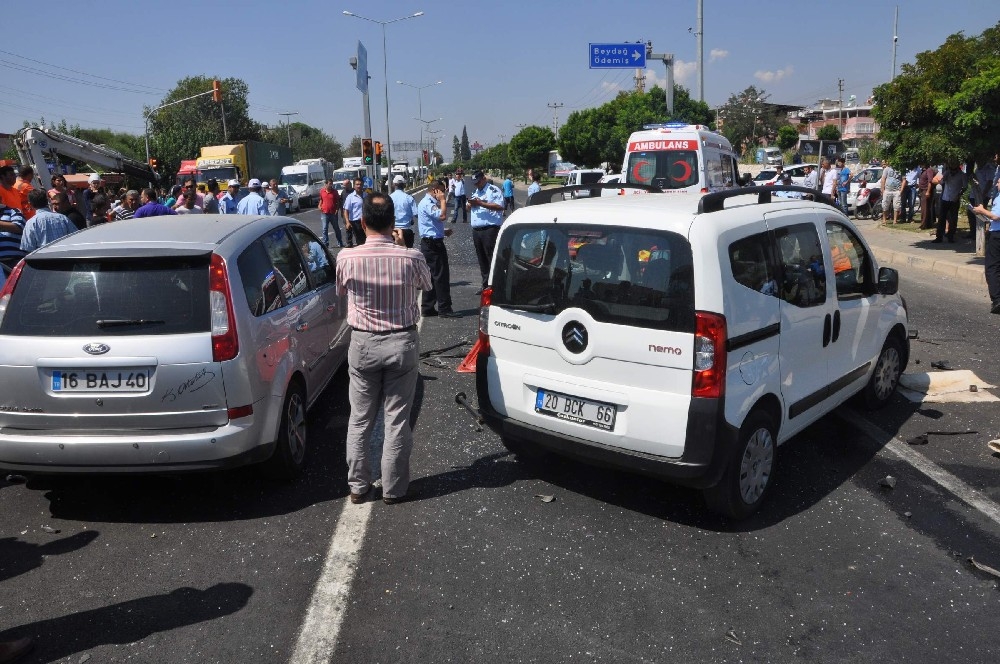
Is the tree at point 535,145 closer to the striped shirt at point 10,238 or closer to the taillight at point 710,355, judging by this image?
the striped shirt at point 10,238

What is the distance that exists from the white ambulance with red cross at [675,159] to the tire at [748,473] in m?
11.3

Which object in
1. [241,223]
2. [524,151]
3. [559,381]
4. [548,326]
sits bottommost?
[559,381]

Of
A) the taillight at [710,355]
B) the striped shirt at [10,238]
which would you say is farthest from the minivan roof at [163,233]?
the striped shirt at [10,238]

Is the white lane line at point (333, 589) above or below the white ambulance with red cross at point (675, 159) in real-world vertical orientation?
below

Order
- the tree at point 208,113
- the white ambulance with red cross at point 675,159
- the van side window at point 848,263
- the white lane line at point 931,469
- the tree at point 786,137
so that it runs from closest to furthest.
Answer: the white lane line at point 931,469 < the van side window at point 848,263 < the white ambulance with red cross at point 675,159 < the tree at point 786,137 < the tree at point 208,113

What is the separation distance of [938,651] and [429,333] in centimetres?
672

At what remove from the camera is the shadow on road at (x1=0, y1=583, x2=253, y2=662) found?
3312 millimetres

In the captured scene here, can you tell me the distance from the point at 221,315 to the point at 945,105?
42.2ft

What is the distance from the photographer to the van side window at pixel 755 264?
13.4ft

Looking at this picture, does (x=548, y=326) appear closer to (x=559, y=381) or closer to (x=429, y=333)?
(x=559, y=381)

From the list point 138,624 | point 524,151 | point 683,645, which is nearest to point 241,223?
point 138,624

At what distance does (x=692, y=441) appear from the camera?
394 centimetres

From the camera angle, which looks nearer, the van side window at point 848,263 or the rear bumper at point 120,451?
the rear bumper at point 120,451

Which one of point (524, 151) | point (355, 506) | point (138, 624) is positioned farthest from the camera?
point (524, 151)
